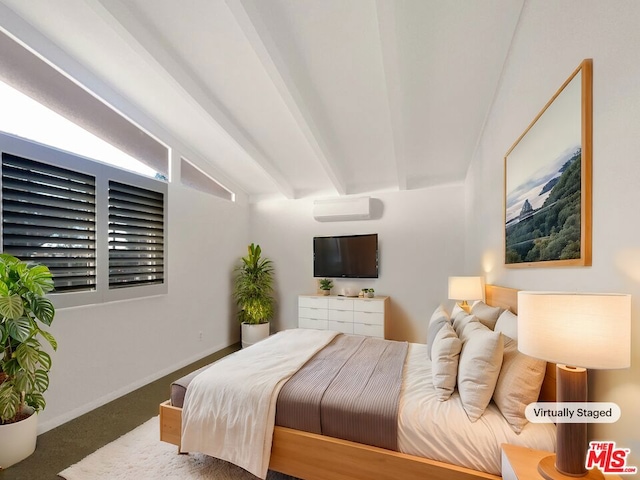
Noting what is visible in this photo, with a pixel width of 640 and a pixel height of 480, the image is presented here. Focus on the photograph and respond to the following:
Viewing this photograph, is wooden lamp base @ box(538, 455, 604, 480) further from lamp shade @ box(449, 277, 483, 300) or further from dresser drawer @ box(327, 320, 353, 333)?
dresser drawer @ box(327, 320, 353, 333)

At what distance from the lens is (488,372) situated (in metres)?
1.49

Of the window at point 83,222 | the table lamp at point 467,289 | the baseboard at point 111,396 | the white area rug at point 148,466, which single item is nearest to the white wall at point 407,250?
the table lamp at point 467,289

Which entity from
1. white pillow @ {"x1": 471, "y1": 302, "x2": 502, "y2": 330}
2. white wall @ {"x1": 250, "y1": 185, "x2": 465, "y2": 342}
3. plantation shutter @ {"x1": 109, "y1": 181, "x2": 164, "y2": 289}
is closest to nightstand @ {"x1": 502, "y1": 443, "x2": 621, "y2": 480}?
white pillow @ {"x1": 471, "y1": 302, "x2": 502, "y2": 330}

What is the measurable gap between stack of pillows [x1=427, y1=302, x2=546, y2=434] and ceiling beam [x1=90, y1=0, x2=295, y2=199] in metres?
3.00

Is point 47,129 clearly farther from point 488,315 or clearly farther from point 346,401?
point 488,315

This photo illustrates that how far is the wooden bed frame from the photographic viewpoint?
142cm

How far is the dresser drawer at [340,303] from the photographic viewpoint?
4312 mm

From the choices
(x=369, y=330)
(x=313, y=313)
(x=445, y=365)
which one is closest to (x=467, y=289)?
(x=445, y=365)

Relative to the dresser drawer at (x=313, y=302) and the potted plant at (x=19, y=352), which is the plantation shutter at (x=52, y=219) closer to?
the potted plant at (x=19, y=352)

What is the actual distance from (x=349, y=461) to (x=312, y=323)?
9.90 ft

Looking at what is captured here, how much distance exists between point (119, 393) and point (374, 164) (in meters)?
4.04

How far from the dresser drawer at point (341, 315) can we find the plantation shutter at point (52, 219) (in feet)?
9.69

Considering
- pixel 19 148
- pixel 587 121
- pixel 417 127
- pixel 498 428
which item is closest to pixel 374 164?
pixel 417 127

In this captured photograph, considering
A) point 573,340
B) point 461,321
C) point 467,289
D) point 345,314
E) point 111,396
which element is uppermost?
point 573,340
